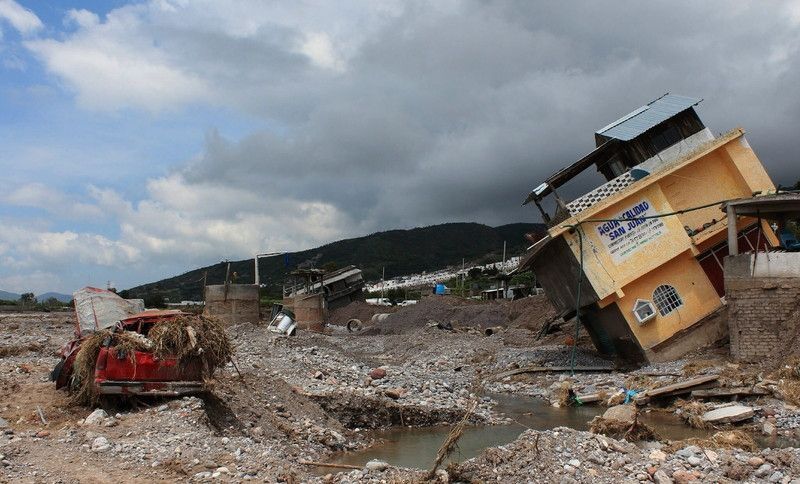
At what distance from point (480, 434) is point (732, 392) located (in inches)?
223

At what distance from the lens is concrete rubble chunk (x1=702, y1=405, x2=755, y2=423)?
12938 millimetres

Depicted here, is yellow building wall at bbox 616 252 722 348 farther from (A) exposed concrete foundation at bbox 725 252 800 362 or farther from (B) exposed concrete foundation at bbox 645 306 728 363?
(A) exposed concrete foundation at bbox 725 252 800 362

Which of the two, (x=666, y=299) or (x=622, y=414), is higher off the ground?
(x=622, y=414)

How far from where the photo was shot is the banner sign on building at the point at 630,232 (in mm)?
20016

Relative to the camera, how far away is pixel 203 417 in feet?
36.9

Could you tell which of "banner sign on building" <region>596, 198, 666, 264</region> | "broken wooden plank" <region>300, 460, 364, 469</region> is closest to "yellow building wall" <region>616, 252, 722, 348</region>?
"banner sign on building" <region>596, 198, 666, 264</region>

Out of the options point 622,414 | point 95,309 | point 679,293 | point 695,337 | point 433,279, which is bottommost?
point 433,279

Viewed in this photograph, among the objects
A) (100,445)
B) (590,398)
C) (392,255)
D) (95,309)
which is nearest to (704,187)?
(590,398)

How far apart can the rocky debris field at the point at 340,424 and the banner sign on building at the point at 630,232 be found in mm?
3600

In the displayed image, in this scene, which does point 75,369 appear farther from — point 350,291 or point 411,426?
point 350,291

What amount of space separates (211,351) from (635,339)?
1321cm

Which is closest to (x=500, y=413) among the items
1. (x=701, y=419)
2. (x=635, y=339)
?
(x=701, y=419)

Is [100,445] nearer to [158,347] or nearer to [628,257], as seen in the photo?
[158,347]

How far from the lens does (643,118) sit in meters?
21.2
